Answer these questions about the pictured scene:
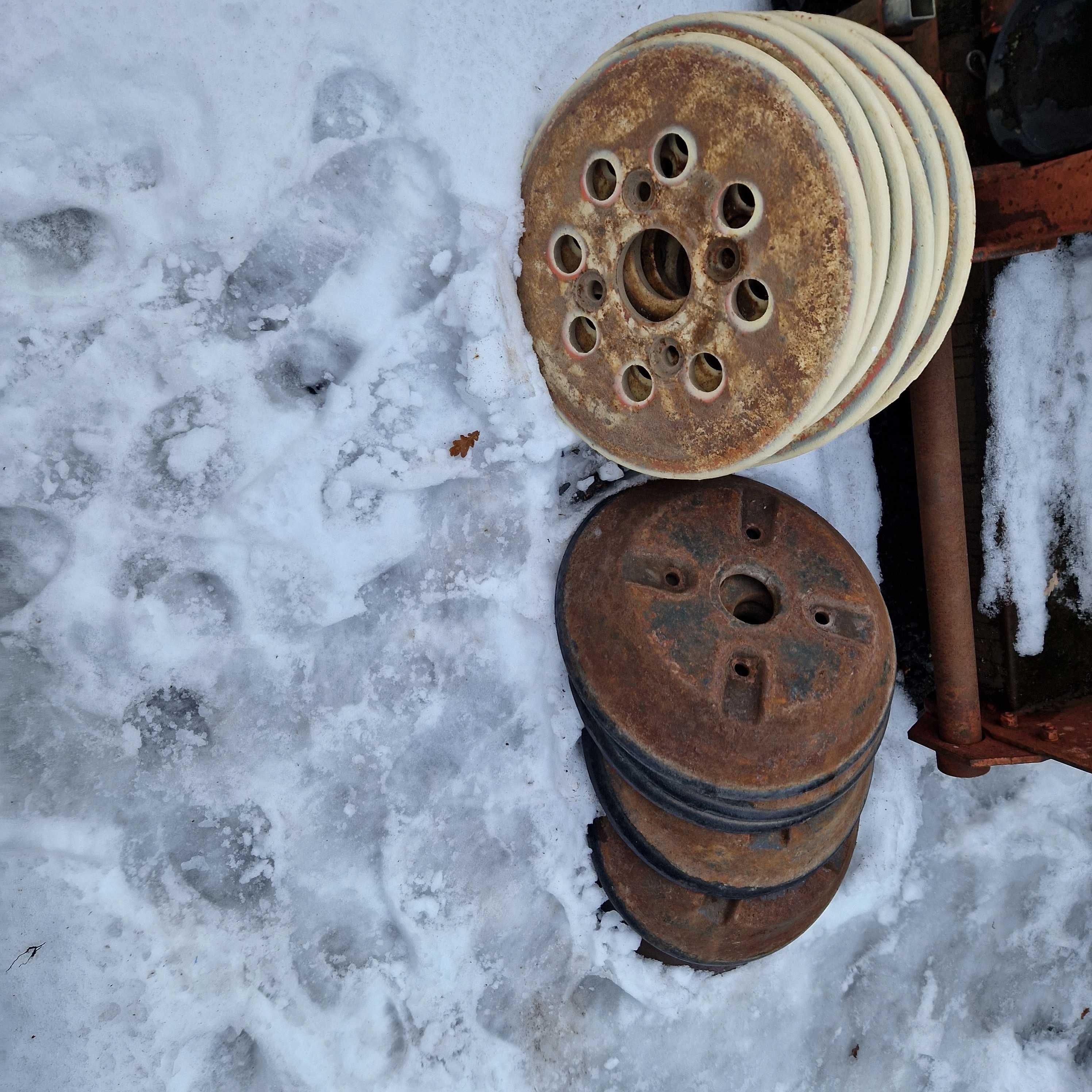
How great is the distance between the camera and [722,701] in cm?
221

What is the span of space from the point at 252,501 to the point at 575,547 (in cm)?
97

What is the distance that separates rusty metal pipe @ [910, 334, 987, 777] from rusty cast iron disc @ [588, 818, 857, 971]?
588mm

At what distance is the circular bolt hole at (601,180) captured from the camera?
2.12 meters

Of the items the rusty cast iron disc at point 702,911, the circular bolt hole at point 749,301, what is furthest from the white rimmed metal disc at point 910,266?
the rusty cast iron disc at point 702,911

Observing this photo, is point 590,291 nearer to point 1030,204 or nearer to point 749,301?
point 749,301

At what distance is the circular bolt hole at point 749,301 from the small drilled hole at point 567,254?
1.61 feet

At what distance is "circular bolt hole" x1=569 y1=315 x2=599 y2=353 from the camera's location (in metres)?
2.31

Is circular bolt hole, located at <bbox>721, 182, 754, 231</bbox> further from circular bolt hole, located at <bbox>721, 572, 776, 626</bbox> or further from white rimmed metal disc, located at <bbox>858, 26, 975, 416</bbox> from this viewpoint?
circular bolt hole, located at <bbox>721, 572, 776, 626</bbox>

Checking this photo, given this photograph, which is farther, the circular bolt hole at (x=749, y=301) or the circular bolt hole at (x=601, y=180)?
the circular bolt hole at (x=601, y=180)

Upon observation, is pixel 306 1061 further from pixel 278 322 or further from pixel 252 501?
pixel 278 322

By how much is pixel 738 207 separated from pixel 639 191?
28 cm

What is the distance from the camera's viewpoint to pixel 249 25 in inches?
87.4

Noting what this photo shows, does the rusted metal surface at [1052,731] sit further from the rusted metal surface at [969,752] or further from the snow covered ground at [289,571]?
the snow covered ground at [289,571]

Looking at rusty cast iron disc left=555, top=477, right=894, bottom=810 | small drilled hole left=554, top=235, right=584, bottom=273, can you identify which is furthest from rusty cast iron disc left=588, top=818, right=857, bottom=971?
small drilled hole left=554, top=235, right=584, bottom=273
